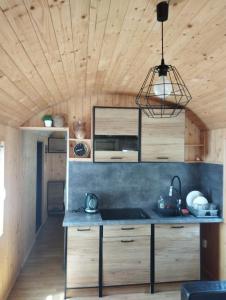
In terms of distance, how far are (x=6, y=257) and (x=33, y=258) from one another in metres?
1.31

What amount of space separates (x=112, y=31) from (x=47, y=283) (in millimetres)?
3188

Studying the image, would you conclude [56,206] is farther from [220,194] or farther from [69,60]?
[69,60]

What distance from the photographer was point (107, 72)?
269cm

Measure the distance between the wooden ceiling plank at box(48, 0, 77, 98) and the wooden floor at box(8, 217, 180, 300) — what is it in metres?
2.65

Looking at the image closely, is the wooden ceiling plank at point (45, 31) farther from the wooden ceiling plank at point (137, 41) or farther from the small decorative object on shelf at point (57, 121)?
the small decorative object on shelf at point (57, 121)

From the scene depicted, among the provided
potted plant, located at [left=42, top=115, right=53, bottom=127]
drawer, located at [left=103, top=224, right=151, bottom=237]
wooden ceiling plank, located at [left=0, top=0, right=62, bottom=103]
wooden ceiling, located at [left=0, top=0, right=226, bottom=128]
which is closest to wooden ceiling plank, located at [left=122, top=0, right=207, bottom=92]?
wooden ceiling, located at [left=0, top=0, right=226, bottom=128]

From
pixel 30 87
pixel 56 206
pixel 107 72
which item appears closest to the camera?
pixel 30 87

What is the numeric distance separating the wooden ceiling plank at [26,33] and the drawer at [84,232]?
1.81 meters

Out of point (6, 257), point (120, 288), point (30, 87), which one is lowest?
point (120, 288)

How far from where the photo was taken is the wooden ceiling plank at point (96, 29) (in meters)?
1.40

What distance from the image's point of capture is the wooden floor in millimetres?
3229

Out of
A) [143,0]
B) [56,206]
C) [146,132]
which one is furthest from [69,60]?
[56,206]

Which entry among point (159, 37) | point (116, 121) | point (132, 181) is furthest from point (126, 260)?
point (159, 37)

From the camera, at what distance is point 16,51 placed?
161cm
